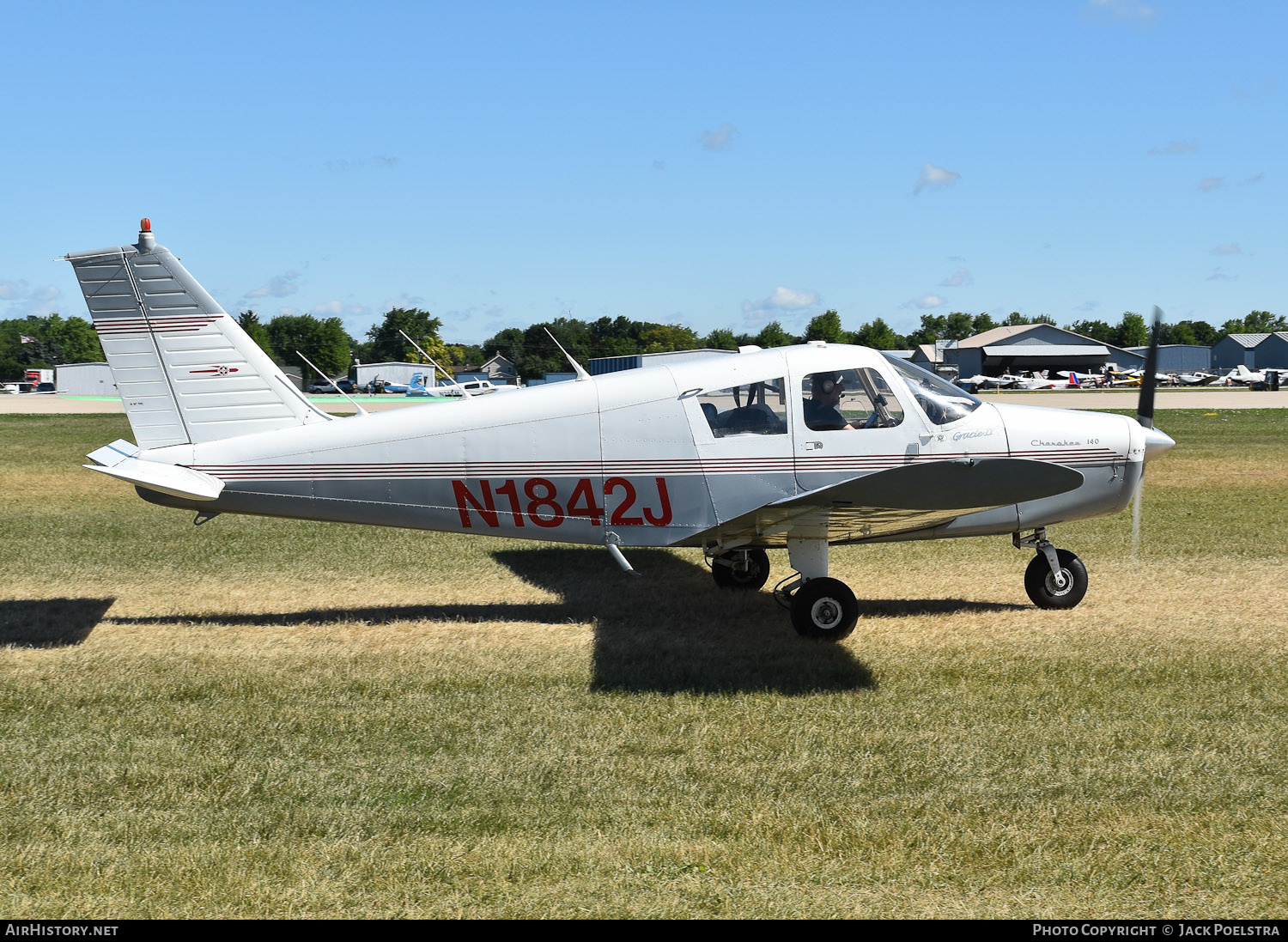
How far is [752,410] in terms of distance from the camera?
8125 mm

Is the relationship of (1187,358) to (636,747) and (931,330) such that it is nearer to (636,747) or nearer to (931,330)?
(931,330)

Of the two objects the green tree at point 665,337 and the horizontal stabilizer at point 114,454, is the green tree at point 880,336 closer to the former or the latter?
the green tree at point 665,337

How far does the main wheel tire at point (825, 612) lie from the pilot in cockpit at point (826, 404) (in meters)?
1.19

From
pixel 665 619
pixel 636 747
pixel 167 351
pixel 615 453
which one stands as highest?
pixel 167 351

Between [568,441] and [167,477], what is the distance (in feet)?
9.88

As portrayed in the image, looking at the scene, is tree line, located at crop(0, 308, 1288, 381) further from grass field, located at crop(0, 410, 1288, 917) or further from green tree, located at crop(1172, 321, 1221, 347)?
grass field, located at crop(0, 410, 1288, 917)

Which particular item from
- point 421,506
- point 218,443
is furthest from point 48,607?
point 421,506

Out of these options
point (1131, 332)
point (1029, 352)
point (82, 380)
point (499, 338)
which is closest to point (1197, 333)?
point (1131, 332)

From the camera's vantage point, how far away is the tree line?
60.1 metres

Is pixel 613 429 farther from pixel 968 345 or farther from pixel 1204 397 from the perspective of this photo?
pixel 968 345

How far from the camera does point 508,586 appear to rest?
1062 cm

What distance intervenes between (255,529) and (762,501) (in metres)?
8.83

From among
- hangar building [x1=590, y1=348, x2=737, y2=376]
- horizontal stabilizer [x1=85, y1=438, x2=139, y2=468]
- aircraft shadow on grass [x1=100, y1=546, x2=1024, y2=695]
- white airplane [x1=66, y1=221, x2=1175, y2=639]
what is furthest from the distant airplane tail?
hangar building [x1=590, y1=348, x2=737, y2=376]

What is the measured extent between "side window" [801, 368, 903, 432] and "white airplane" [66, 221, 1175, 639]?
13mm
